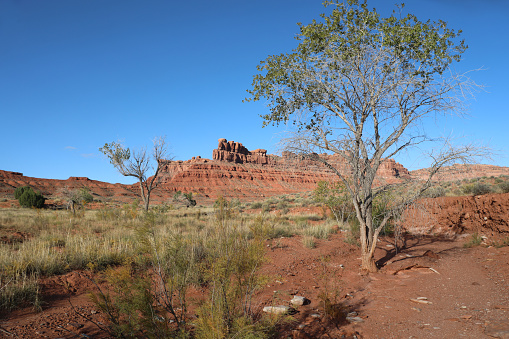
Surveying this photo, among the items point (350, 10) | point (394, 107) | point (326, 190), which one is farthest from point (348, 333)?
Answer: point (326, 190)

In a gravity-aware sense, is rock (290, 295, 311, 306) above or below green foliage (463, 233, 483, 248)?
below

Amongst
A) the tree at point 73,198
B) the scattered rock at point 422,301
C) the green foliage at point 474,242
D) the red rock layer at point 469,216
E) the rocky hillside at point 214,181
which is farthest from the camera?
the rocky hillside at point 214,181

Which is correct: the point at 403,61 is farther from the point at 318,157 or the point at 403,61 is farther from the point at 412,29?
the point at 318,157

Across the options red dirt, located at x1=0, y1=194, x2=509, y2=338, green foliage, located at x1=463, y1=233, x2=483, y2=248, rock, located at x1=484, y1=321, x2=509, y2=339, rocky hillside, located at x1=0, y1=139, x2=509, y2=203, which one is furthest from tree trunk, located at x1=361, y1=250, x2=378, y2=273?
rocky hillside, located at x1=0, y1=139, x2=509, y2=203

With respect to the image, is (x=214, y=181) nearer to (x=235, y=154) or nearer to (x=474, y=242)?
(x=235, y=154)

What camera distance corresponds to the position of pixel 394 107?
7965mm

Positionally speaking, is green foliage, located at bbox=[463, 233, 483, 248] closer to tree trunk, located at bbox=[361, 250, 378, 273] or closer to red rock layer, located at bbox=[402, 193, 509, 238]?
red rock layer, located at bbox=[402, 193, 509, 238]

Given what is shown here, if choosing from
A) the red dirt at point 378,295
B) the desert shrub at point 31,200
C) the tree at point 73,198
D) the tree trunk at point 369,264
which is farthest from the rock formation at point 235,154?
the tree trunk at point 369,264

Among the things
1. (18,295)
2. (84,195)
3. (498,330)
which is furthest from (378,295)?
(84,195)

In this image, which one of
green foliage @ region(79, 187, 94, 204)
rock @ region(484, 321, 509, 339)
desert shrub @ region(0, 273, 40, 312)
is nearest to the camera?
rock @ region(484, 321, 509, 339)

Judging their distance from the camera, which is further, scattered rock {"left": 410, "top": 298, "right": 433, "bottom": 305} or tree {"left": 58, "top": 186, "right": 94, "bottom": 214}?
tree {"left": 58, "top": 186, "right": 94, "bottom": 214}

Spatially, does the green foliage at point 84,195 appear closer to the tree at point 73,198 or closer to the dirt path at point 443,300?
the tree at point 73,198

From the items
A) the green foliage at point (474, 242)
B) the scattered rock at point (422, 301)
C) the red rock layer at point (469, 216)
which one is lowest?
the scattered rock at point (422, 301)

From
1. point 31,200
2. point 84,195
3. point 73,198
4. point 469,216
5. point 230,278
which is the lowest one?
point 230,278
